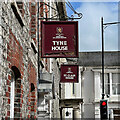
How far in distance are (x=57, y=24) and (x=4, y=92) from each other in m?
4.19

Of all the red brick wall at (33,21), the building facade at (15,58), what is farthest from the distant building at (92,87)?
the red brick wall at (33,21)

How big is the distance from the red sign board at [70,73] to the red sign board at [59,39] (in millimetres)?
7769

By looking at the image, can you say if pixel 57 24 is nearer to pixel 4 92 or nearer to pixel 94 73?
pixel 4 92

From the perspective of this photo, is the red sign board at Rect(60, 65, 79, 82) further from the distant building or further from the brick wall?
the distant building

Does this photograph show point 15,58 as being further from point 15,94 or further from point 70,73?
point 70,73

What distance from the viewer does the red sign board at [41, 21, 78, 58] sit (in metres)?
10.0

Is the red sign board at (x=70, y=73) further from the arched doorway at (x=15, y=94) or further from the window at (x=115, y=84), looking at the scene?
the window at (x=115, y=84)

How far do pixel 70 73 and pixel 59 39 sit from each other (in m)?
8.38

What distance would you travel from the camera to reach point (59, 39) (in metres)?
10.3

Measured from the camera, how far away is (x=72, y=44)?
10.1 metres

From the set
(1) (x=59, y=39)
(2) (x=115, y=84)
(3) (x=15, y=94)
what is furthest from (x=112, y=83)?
(3) (x=15, y=94)

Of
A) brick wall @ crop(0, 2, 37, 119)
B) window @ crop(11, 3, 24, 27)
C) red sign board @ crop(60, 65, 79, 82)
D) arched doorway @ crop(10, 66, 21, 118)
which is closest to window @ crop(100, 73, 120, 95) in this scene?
red sign board @ crop(60, 65, 79, 82)

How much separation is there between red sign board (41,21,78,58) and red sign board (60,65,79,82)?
7769mm

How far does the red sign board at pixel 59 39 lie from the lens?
1002 cm
